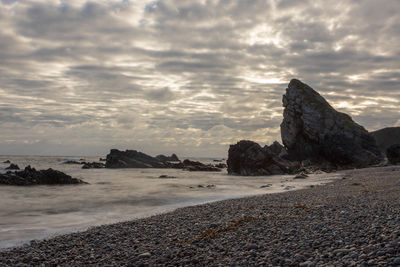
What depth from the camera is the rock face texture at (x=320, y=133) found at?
6512 cm

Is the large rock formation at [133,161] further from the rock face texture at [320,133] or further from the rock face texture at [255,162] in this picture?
the rock face texture at [255,162]

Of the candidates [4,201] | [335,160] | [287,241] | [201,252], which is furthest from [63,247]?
[335,160]

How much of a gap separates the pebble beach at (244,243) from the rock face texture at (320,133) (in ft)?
191

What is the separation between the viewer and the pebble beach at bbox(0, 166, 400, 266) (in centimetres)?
646

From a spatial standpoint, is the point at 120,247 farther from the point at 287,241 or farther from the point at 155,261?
the point at 287,241

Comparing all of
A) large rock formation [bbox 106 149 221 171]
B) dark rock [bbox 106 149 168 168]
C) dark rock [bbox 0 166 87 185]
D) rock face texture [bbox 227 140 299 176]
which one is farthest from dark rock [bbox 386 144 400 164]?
dark rock [bbox 106 149 168 168]

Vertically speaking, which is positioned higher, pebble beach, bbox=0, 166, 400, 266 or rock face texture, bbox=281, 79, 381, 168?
rock face texture, bbox=281, 79, 381, 168

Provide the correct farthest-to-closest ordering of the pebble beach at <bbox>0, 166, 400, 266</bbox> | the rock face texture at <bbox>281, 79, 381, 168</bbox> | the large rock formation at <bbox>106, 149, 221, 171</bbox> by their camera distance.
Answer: the large rock formation at <bbox>106, 149, 221, 171</bbox> < the rock face texture at <bbox>281, 79, 381, 168</bbox> < the pebble beach at <bbox>0, 166, 400, 266</bbox>

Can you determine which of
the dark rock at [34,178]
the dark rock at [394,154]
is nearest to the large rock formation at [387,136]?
the dark rock at [394,154]

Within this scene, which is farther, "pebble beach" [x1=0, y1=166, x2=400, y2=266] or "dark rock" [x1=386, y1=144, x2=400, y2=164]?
"dark rock" [x1=386, y1=144, x2=400, y2=164]

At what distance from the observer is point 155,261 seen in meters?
7.62

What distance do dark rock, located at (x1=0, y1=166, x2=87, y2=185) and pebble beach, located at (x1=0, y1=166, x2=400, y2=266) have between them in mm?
27797

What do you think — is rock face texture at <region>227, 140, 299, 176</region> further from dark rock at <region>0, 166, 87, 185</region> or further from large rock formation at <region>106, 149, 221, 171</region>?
dark rock at <region>0, 166, 87, 185</region>

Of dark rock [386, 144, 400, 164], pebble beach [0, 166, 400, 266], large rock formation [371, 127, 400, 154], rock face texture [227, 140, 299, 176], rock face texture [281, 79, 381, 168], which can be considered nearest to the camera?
pebble beach [0, 166, 400, 266]
